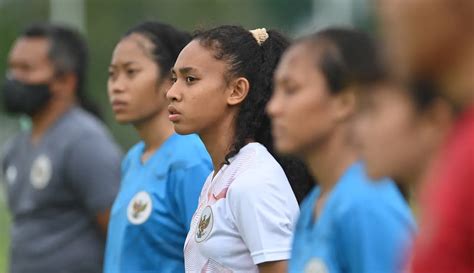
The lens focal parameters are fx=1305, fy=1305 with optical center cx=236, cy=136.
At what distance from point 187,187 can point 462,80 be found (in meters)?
2.57

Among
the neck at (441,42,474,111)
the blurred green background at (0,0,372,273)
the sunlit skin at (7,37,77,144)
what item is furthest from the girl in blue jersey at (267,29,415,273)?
the blurred green background at (0,0,372,273)

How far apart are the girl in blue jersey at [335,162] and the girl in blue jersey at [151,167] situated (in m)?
1.48

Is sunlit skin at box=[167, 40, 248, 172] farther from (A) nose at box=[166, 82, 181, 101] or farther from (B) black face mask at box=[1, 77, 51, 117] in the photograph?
(B) black face mask at box=[1, 77, 51, 117]

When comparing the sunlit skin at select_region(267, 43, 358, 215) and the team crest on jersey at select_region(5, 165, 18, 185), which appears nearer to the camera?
the sunlit skin at select_region(267, 43, 358, 215)

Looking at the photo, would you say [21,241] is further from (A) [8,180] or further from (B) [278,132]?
(B) [278,132]

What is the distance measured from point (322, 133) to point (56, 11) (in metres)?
22.2

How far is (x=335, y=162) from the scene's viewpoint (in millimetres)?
2990

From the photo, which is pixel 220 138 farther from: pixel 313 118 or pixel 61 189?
pixel 61 189

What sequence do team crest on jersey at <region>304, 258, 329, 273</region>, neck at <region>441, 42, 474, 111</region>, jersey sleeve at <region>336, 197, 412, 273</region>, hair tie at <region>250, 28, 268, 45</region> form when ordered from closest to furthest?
neck at <region>441, 42, 474, 111</region>
jersey sleeve at <region>336, 197, 412, 273</region>
team crest on jersey at <region>304, 258, 329, 273</region>
hair tie at <region>250, 28, 268, 45</region>

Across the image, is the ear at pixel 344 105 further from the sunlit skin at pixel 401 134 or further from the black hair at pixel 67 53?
the black hair at pixel 67 53

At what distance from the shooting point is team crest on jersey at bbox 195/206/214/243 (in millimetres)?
3836

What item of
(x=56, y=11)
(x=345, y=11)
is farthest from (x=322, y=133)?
(x=56, y=11)

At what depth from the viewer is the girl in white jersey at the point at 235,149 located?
3.70 m

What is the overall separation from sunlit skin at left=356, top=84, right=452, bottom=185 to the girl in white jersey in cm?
140
